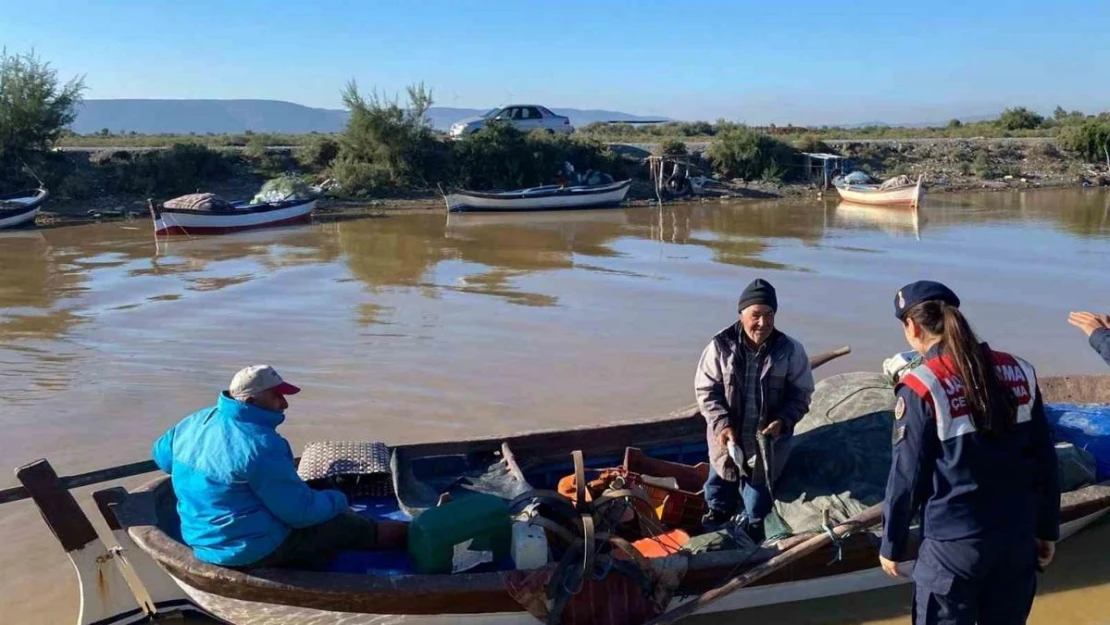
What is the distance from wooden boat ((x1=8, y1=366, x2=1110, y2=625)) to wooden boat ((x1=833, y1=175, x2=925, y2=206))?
2409cm

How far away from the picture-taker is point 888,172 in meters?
35.9

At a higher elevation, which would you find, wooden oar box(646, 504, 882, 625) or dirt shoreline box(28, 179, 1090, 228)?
dirt shoreline box(28, 179, 1090, 228)

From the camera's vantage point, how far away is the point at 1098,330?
367 cm

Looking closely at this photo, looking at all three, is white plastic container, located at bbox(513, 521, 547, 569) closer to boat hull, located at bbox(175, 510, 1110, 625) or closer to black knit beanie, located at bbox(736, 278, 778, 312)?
boat hull, located at bbox(175, 510, 1110, 625)

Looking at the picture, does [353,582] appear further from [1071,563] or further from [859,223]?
[859,223]

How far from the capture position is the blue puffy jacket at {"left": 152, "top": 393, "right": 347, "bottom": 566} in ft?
12.9

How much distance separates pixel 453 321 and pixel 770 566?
8711 millimetres

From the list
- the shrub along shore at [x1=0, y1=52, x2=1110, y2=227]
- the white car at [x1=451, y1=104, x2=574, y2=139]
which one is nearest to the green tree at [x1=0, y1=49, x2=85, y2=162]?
the shrub along shore at [x1=0, y1=52, x2=1110, y2=227]

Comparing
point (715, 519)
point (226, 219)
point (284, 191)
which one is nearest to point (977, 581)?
point (715, 519)

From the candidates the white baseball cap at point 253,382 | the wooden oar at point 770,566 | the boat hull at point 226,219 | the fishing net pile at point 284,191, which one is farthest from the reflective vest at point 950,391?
the fishing net pile at point 284,191

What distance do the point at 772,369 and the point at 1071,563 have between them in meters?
Answer: 2.34

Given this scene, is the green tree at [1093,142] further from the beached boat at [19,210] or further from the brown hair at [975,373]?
the brown hair at [975,373]

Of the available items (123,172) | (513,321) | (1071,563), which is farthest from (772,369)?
(123,172)

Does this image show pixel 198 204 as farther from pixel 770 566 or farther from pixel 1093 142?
pixel 1093 142
